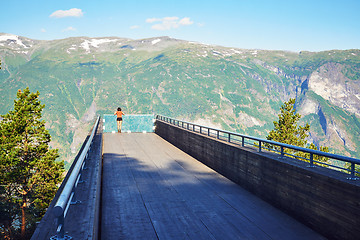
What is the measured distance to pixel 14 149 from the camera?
28.1 m

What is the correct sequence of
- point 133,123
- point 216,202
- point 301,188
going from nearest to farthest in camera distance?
point 301,188, point 216,202, point 133,123

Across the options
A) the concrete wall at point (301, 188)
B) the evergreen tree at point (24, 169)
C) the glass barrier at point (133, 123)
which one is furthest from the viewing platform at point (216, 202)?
the evergreen tree at point (24, 169)

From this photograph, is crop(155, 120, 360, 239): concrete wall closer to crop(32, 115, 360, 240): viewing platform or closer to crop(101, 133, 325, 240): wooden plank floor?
crop(32, 115, 360, 240): viewing platform

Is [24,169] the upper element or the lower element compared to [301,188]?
lower

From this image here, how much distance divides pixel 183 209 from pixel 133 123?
66.0ft

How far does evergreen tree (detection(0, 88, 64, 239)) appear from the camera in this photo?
86.9 feet

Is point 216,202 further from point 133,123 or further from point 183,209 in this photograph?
point 133,123

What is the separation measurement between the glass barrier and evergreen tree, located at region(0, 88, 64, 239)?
333 inches

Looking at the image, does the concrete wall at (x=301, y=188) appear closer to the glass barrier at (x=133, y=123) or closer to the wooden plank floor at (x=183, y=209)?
the wooden plank floor at (x=183, y=209)

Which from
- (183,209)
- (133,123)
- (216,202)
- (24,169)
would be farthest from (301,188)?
(24,169)

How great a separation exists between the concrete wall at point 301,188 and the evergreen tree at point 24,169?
21755 mm

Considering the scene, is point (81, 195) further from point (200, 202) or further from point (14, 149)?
point (14, 149)

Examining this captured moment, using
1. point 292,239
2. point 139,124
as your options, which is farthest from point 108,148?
point 292,239

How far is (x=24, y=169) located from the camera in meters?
28.5
